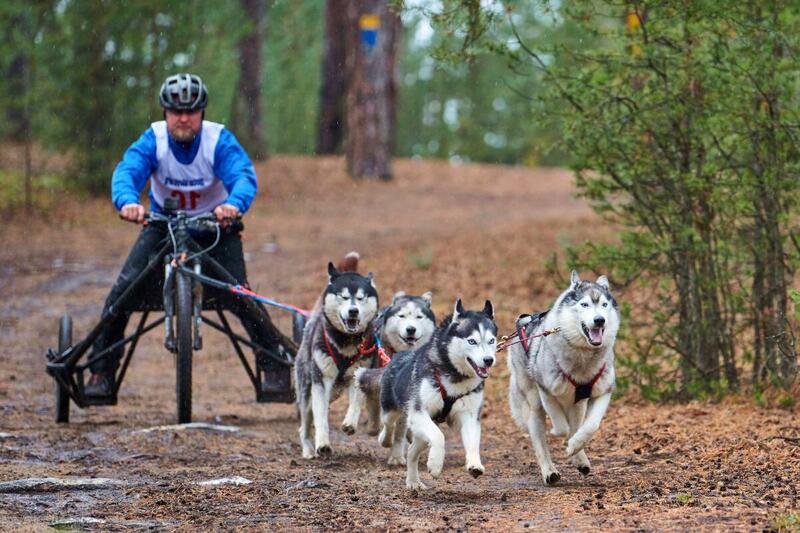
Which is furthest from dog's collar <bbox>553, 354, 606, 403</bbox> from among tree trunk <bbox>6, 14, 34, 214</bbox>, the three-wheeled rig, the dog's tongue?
tree trunk <bbox>6, 14, 34, 214</bbox>

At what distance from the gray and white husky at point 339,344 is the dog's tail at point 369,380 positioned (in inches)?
3.2

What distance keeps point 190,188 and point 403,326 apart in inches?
101

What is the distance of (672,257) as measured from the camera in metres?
9.76

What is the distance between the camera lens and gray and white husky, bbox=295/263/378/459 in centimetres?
804

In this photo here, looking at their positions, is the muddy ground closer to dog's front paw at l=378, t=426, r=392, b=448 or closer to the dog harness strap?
dog's front paw at l=378, t=426, r=392, b=448

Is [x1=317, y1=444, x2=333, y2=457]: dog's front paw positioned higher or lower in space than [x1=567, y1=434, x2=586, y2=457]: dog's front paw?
lower

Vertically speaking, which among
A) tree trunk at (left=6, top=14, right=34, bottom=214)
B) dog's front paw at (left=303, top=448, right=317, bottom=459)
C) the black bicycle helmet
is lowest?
dog's front paw at (left=303, top=448, right=317, bottom=459)

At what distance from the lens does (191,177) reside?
370 inches

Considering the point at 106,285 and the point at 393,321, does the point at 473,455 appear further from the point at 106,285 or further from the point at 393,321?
the point at 106,285

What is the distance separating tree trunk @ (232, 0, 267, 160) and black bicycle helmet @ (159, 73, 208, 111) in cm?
1953

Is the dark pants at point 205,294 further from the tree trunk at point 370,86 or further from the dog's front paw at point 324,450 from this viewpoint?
the tree trunk at point 370,86

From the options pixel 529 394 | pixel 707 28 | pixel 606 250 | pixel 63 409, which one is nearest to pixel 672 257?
pixel 606 250

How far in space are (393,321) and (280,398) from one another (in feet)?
6.33

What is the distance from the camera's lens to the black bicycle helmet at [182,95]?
909 centimetres
